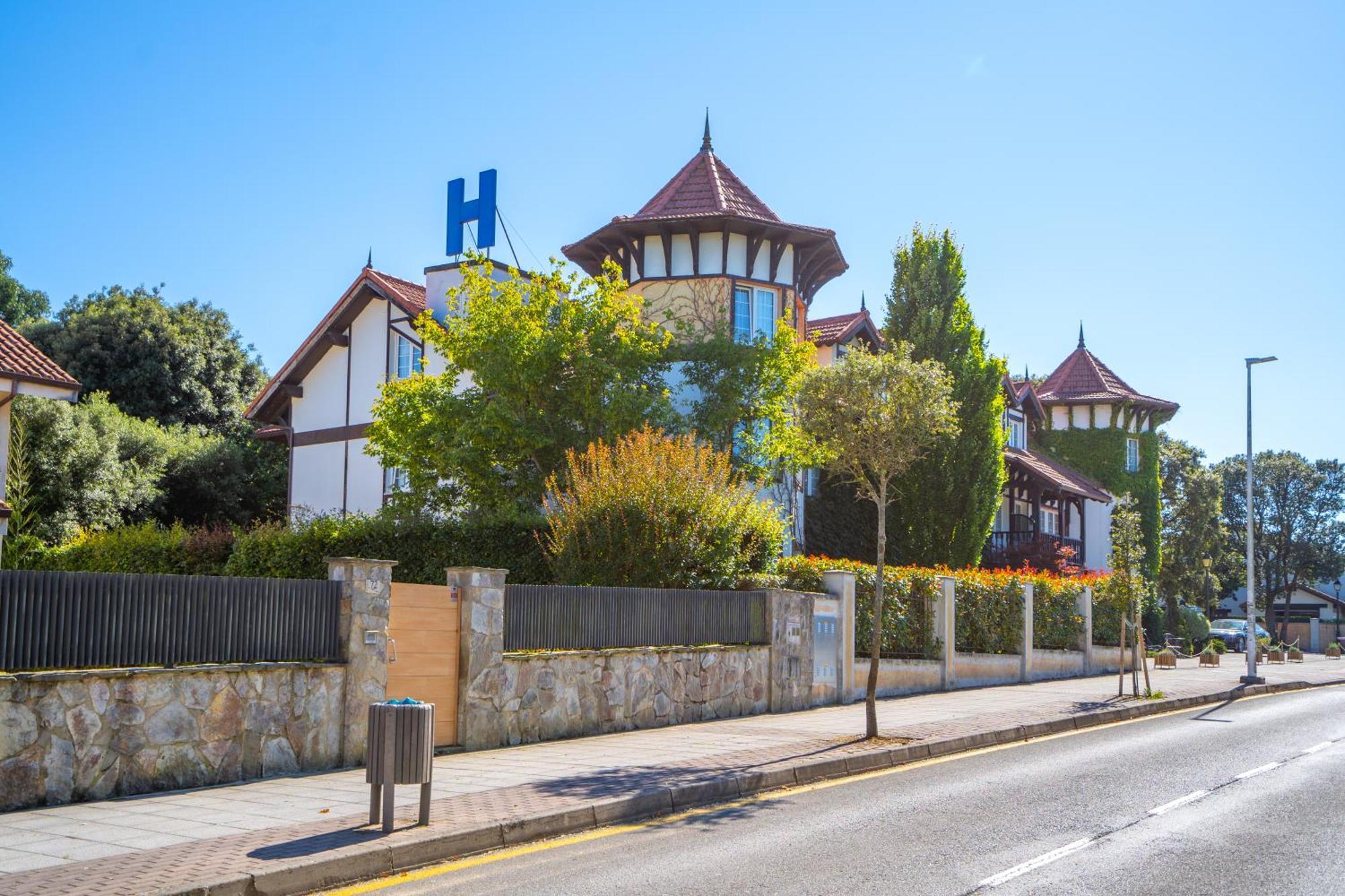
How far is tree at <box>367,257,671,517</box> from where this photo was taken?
2348 centimetres

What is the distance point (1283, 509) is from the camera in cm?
8694

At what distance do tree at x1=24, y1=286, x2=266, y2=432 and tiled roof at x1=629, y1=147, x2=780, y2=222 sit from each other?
23.1 meters

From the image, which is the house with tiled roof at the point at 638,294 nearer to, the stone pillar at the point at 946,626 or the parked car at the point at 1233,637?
the stone pillar at the point at 946,626

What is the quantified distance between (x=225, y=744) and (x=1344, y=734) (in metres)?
14.5

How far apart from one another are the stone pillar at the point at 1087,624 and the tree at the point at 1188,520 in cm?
2852

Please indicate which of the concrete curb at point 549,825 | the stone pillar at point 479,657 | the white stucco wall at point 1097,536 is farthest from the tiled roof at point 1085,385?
the stone pillar at point 479,657

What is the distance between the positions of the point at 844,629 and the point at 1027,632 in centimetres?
839

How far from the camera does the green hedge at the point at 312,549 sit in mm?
21562

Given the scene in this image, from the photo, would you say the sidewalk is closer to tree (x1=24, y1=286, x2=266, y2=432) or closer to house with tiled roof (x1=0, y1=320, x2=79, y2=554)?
house with tiled roof (x1=0, y1=320, x2=79, y2=554)

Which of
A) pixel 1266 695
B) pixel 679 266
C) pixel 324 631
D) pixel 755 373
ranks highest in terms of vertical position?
pixel 679 266

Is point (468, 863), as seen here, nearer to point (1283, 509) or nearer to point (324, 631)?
point (324, 631)

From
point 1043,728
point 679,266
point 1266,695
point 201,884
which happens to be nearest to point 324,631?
point 201,884

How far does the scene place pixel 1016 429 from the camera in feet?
161

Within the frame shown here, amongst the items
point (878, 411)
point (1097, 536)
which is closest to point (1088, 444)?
point (1097, 536)
